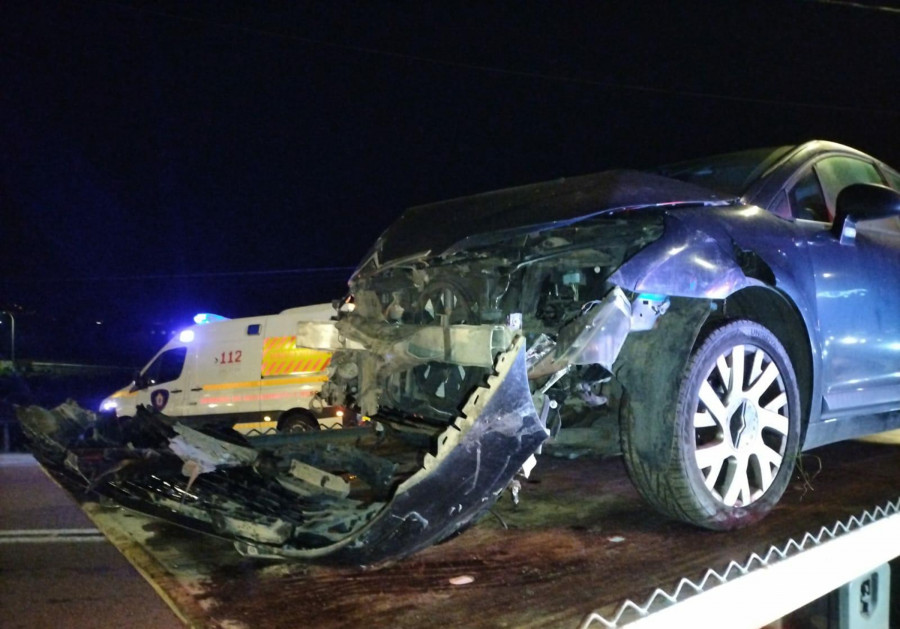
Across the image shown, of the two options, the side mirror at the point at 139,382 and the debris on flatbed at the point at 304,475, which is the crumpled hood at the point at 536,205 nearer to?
the debris on flatbed at the point at 304,475

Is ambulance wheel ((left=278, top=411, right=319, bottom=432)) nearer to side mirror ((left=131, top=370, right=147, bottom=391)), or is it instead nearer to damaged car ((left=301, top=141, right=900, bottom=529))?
side mirror ((left=131, top=370, right=147, bottom=391))

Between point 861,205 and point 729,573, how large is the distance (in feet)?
7.29

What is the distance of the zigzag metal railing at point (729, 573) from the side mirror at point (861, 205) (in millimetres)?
1437

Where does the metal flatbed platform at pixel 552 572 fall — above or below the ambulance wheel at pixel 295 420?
above

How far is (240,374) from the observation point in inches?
404

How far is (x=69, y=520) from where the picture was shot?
6.36m

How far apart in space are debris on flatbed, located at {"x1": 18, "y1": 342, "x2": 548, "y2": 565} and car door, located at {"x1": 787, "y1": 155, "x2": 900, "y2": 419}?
2099 millimetres

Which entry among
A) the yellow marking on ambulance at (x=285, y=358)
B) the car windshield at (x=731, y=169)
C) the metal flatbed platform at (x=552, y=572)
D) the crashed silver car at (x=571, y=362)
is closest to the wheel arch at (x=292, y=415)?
the yellow marking on ambulance at (x=285, y=358)

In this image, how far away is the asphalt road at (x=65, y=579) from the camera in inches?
161

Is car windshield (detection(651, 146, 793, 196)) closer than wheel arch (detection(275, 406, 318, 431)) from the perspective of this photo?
Yes

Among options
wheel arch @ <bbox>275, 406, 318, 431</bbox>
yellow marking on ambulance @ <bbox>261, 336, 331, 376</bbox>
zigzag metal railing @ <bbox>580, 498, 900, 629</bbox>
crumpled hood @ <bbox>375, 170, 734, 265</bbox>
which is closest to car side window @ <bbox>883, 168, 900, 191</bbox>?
crumpled hood @ <bbox>375, 170, 734, 265</bbox>

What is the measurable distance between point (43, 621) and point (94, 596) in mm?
437

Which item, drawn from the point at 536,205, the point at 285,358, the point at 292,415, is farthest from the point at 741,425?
the point at 285,358

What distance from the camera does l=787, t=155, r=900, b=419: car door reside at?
357cm
